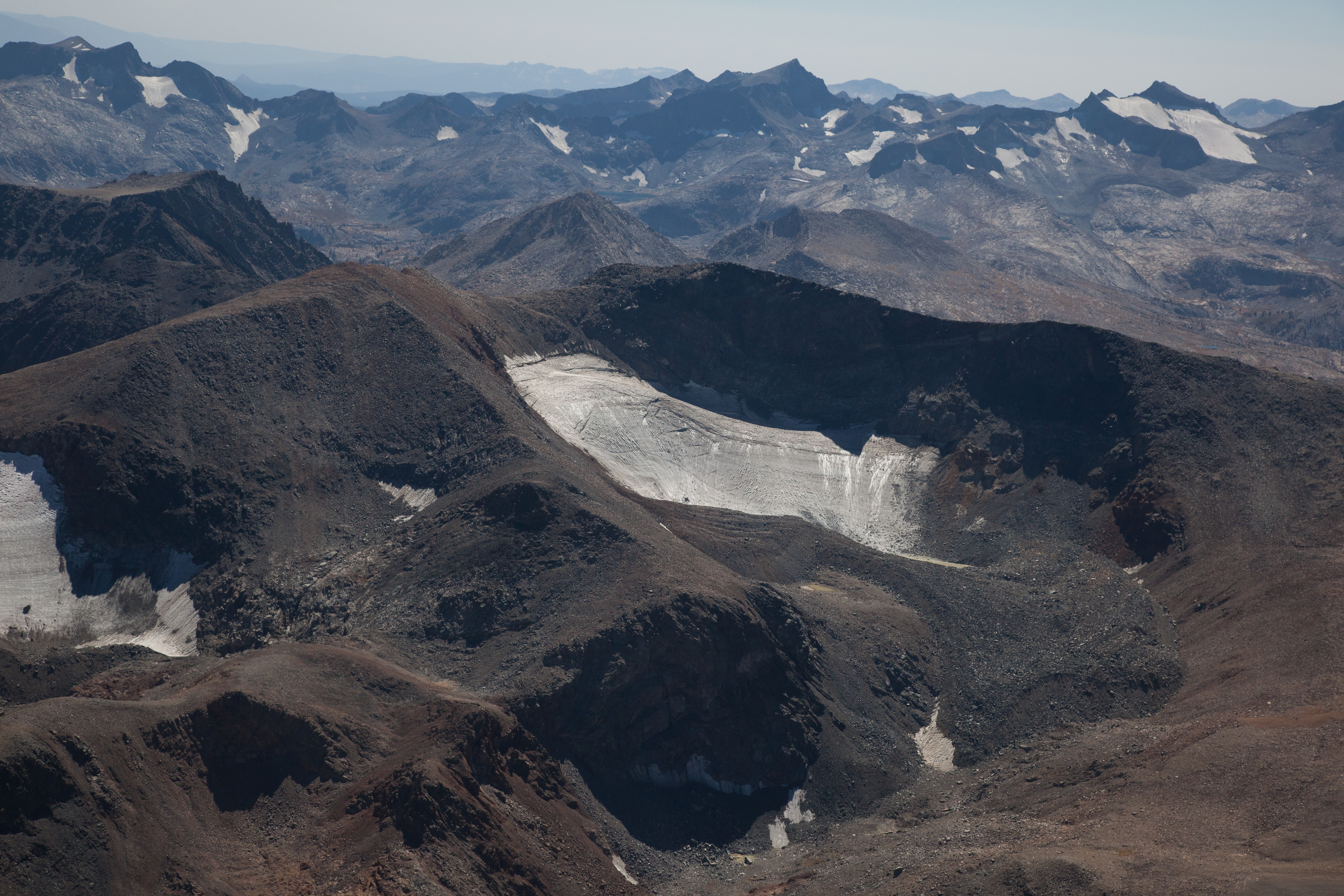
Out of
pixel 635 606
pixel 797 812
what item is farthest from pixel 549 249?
pixel 797 812

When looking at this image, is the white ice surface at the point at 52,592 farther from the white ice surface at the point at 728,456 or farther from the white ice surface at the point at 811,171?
the white ice surface at the point at 811,171

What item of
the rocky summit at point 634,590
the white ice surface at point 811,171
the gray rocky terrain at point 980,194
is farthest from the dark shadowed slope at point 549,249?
the white ice surface at point 811,171

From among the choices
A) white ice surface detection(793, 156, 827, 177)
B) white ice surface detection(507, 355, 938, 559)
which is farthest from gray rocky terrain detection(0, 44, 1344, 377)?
white ice surface detection(507, 355, 938, 559)

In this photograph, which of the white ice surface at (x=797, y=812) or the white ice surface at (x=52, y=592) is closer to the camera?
the white ice surface at (x=797, y=812)

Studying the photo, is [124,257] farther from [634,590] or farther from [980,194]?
[980,194]


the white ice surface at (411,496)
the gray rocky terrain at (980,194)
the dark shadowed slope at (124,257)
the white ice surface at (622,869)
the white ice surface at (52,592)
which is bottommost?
the white ice surface at (622,869)

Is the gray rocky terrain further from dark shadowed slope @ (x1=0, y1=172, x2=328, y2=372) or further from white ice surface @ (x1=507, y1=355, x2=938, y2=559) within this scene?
white ice surface @ (x1=507, y1=355, x2=938, y2=559)
